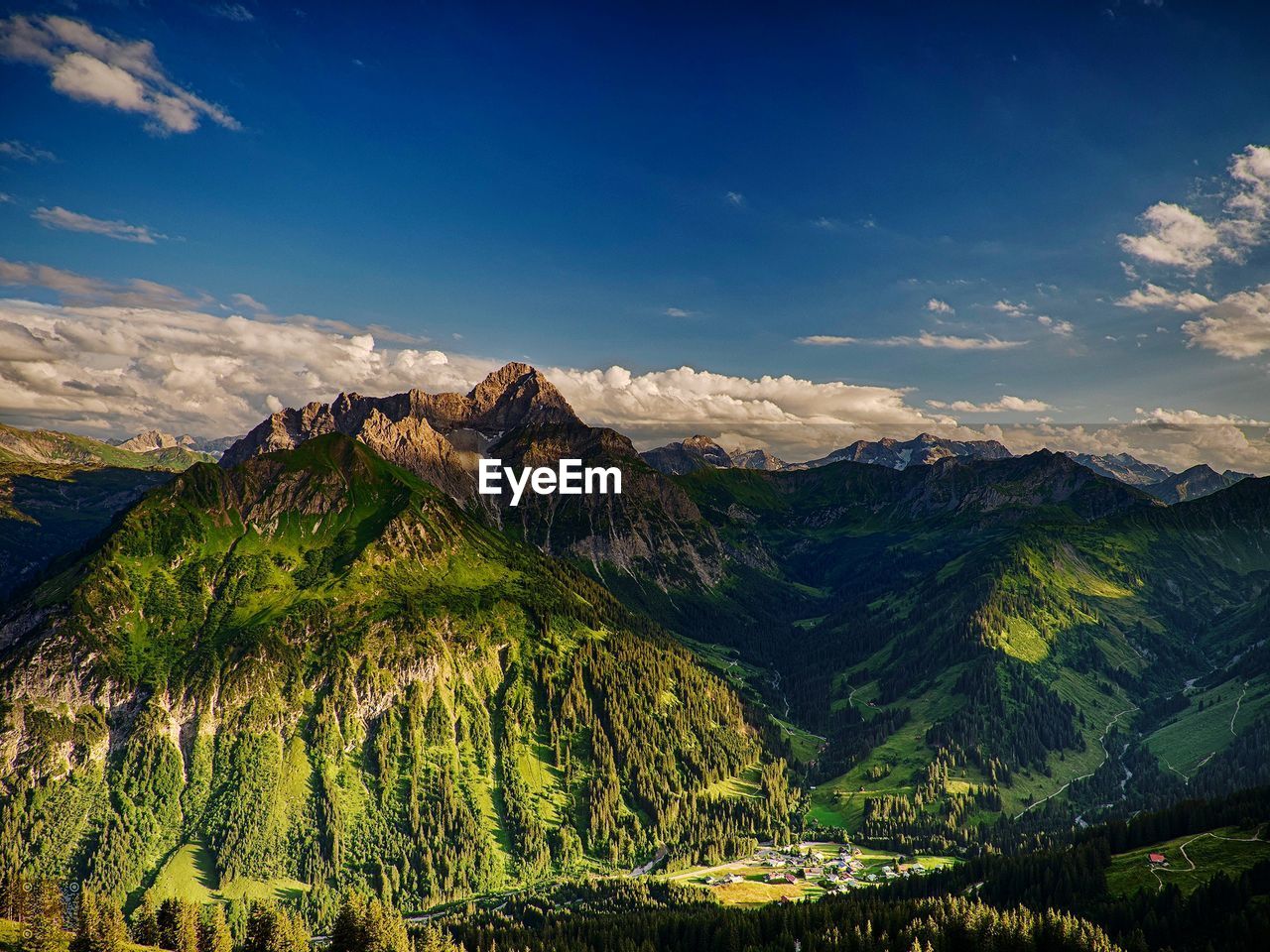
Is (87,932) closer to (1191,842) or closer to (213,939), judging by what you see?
(213,939)

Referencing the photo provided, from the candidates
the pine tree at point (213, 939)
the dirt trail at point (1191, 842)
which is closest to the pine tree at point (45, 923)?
the pine tree at point (213, 939)

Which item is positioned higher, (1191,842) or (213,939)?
(1191,842)

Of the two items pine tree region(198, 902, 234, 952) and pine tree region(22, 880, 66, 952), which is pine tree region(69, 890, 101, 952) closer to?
pine tree region(22, 880, 66, 952)

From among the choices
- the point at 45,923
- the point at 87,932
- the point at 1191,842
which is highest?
the point at 45,923

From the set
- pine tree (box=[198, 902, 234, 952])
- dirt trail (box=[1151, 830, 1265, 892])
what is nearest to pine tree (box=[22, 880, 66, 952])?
pine tree (box=[198, 902, 234, 952])

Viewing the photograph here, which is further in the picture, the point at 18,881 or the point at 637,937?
the point at 637,937

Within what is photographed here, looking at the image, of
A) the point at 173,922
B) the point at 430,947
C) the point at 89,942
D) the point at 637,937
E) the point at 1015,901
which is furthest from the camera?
the point at 637,937

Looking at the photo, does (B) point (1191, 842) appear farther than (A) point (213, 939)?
Yes

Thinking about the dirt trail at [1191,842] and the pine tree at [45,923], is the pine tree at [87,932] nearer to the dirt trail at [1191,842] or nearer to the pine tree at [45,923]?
the pine tree at [45,923]

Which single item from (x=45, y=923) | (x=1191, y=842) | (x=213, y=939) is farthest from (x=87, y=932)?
(x=1191, y=842)

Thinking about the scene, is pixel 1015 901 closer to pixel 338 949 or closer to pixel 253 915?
pixel 338 949

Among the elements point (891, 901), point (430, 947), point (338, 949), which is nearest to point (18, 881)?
point (338, 949)
